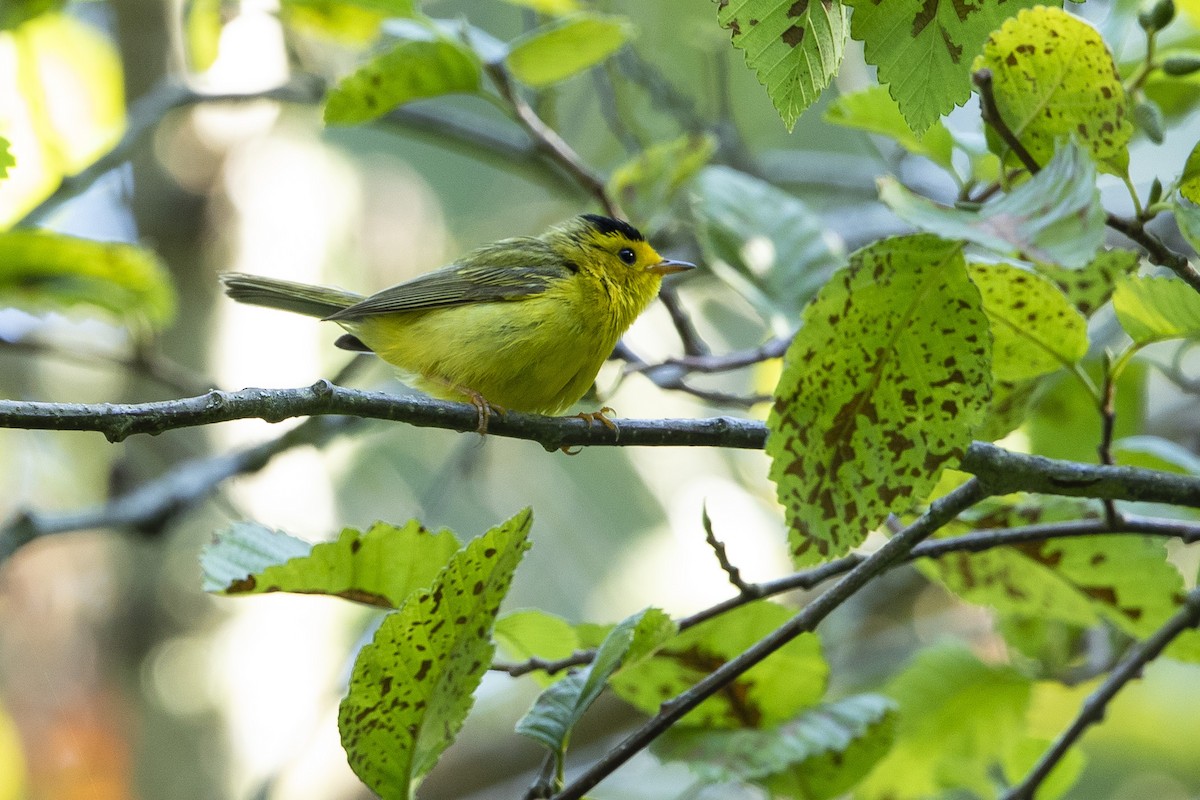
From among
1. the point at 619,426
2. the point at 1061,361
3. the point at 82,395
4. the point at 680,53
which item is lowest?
the point at 82,395

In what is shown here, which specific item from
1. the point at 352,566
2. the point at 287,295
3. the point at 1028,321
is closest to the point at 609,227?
the point at 287,295

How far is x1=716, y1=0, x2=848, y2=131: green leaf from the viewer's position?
1430 millimetres

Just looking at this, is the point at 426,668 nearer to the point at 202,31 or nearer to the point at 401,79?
the point at 401,79

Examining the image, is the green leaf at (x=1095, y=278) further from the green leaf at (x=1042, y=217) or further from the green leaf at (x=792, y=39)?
the green leaf at (x=792, y=39)

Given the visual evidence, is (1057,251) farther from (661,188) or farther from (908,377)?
(661,188)

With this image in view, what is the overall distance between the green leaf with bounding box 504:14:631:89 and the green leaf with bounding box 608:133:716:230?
0.46 meters

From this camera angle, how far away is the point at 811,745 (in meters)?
2.29

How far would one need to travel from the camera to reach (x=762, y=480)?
561cm

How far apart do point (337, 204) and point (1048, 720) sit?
21.7ft

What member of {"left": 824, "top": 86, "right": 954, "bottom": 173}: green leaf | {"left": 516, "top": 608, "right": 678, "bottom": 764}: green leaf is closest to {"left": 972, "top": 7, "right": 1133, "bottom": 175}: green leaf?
{"left": 824, "top": 86, "right": 954, "bottom": 173}: green leaf

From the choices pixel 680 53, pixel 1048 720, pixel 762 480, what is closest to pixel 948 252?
pixel 1048 720

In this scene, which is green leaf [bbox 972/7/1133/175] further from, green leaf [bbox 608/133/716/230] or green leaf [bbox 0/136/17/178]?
green leaf [bbox 608/133/716/230]

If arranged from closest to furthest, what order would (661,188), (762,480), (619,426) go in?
1. (619,426)
2. (661,188)
3. (762,480)

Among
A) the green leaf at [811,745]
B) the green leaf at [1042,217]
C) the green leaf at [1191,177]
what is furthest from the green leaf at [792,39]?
the green leaf at [811,745]
